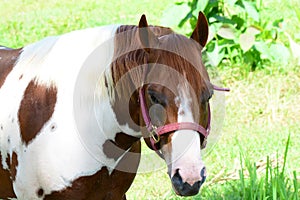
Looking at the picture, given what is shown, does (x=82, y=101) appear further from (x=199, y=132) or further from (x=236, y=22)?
(x=236, y=22)

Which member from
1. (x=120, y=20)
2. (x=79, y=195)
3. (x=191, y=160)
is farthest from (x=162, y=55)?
(x=120, y=20)

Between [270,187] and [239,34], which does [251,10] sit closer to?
[239,34]

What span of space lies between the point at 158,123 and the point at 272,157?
231 centimetres

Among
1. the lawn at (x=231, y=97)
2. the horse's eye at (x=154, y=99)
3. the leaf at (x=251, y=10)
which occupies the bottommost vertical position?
the lawn at (x=231, y=97)

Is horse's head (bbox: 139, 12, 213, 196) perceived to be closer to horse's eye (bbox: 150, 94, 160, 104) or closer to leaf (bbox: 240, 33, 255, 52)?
horse's eye (bbox: 150, 94, 160, 104)

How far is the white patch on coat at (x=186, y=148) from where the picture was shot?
228 cm

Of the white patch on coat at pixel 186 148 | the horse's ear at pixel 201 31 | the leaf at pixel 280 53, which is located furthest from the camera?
the leaf at pixel 280 53

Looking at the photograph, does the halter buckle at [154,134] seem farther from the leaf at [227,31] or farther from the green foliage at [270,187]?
the leaf at [227,31]

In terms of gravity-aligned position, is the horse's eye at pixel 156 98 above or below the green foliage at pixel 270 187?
above

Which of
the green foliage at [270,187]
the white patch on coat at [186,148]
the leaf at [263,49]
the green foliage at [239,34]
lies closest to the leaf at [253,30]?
the green foliage at [239,34]

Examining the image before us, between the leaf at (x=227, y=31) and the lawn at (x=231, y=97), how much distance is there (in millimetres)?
274

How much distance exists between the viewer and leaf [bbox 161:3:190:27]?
5.95 m

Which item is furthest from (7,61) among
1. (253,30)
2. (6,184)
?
(253,30)

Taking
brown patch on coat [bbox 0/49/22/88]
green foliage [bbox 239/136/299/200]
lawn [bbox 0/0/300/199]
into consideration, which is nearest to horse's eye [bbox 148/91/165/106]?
brown patch on coat [bbox 0/49/22/88]
